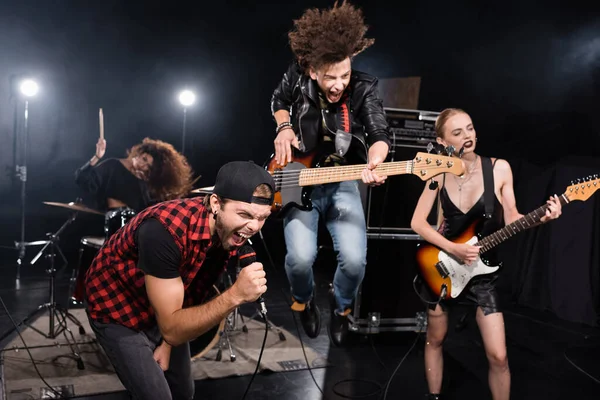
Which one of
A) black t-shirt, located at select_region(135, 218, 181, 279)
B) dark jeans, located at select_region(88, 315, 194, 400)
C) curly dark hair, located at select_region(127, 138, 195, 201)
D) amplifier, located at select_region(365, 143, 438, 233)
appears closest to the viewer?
black t-shirt, located at select_region(135, 218, 181, 279)

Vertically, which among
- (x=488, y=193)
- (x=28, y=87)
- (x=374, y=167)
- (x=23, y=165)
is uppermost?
(x=28, y=87)

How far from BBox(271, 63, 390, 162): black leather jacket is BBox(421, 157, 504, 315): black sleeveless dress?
680 mm

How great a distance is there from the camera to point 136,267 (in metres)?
2.54

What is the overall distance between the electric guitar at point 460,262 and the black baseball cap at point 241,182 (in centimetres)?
168

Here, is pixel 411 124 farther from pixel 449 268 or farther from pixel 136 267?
pixel 136 267

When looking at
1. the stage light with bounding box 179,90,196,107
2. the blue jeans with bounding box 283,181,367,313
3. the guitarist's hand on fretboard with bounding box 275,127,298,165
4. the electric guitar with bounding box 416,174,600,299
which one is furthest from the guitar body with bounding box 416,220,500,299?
the stage light with bounding box 179,90,196,107

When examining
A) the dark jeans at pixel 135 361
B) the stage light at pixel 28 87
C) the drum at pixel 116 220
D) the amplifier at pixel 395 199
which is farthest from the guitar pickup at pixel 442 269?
the stage light at pixel 28 87

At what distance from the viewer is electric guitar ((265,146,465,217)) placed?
3.28m

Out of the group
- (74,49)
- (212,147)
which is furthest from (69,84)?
(212,147)

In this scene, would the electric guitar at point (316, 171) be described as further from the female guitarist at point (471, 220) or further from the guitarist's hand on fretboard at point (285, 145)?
the female guitarist at point (471, 220)

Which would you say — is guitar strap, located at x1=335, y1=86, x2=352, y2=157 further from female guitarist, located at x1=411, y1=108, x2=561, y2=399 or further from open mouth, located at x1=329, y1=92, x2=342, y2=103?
female guitarist, located at x1=411, y1=108, x2=561, y2=399

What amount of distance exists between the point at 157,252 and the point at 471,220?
7.03 ft

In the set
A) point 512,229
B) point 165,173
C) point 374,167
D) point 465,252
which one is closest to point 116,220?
point 165,173

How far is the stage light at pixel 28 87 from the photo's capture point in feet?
25.8
